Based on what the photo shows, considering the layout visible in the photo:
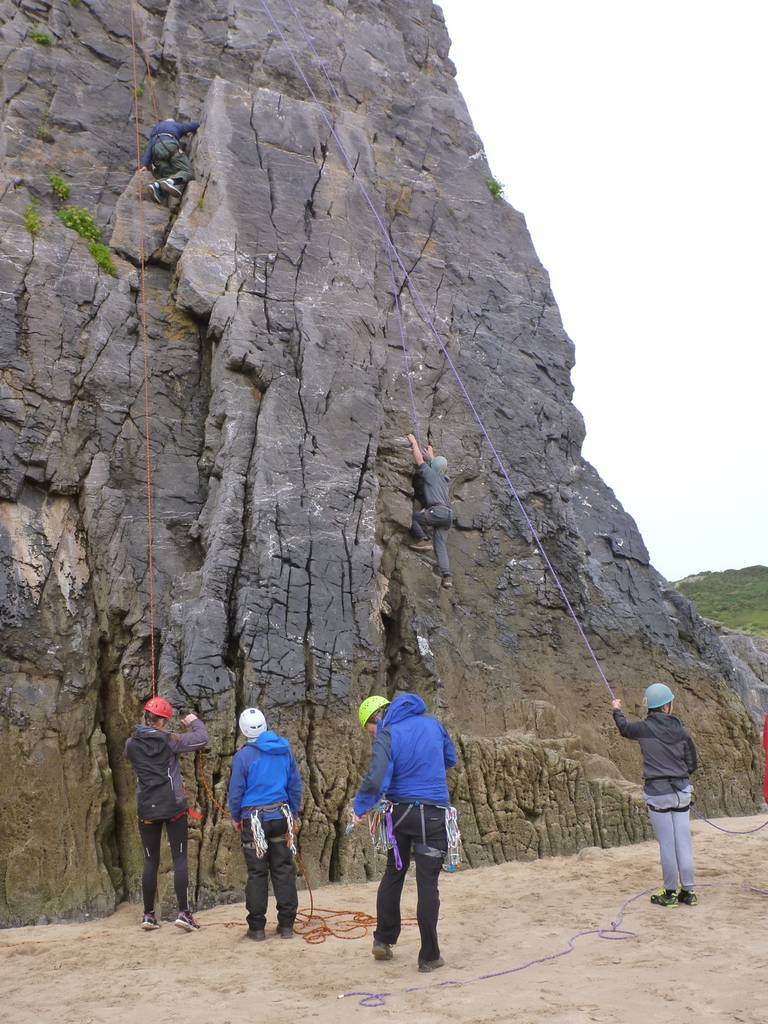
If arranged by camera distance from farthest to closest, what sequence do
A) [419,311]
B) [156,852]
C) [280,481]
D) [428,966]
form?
1. [419,311]
2. [280,481]
3. [156,852]
4. [428,966]

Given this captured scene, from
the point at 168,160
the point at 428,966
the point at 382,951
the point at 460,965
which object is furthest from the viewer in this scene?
the point at 168,160

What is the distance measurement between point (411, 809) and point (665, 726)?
9.26ft

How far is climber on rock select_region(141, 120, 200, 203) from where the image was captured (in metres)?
13.3

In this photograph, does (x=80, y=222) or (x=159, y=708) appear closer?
(x=159, y=708)

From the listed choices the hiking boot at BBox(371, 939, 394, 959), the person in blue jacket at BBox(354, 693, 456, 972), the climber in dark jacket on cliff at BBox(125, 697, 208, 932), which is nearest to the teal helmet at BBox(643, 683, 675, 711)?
the person in blue jacket at BBox(354, 693, 456, 972)

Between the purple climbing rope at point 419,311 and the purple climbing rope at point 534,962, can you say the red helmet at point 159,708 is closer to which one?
the purple climbing rope at point 534,962

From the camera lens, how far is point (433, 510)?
473 inches

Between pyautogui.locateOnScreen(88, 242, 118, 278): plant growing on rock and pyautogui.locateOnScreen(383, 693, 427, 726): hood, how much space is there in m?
8.59

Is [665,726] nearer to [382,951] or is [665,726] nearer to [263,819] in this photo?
[382,951]

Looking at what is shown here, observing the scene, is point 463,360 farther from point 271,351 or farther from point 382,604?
point 382,604

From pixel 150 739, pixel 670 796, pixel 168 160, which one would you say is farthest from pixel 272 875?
pixel 168 160

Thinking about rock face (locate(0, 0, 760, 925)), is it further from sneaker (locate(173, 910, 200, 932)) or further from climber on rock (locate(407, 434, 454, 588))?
sneaker (locate(173, 910, 200, 932))

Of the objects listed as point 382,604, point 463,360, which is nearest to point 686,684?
point 382,604

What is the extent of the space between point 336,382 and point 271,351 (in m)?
0.98
